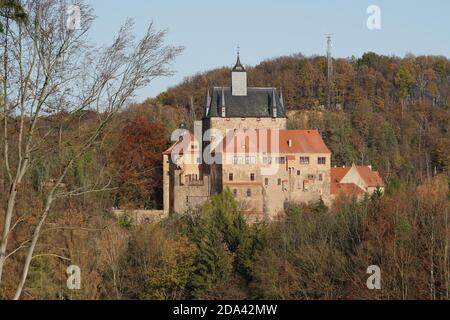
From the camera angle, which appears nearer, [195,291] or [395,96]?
[195,291]

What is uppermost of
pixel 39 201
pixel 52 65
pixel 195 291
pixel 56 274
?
pixel 52 65

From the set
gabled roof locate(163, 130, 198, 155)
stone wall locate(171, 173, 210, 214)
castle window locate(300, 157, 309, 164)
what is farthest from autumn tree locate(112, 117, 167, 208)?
castle window locate(300, 157, 309, 164)

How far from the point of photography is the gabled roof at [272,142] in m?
48.5

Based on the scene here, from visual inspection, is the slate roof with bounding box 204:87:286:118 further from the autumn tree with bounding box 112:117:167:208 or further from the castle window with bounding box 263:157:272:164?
the castle window with bounding box 263:157:272:164

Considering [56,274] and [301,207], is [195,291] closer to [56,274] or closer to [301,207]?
[56,274]

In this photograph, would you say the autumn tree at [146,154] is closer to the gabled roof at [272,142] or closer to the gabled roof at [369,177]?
the gabled roof at [272,142]

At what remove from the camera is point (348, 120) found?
7394 cm

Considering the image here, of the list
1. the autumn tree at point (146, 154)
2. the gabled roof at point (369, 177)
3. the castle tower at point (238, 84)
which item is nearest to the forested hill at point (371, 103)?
the gabled roof at point (369, 177)

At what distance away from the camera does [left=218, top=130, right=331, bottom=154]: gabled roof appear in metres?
48.5

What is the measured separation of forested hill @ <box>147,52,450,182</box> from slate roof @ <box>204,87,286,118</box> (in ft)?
40.1

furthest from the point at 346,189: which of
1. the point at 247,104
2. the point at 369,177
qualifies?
the point at 247,104

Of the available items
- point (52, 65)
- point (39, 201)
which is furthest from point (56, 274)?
point (52, 65)

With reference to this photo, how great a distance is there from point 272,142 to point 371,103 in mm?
34751
